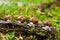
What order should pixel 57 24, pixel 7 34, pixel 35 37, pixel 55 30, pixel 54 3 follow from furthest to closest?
pixel 54 3 < pixel 57 24 < pixel 55 30 < pixel 35 37 < pixel 7 34

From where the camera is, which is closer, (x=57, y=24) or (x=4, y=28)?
(x=4, y=28)

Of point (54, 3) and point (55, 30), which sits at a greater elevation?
point (54, 3)

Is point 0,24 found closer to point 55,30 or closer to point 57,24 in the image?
point 55,30

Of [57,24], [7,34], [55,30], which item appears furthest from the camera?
[57,24]

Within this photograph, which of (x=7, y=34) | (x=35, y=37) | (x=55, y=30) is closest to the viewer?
(x=7, y=34)

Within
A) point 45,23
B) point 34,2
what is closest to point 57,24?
point 45,23

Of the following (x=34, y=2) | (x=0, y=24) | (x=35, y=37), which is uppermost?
(x=34, y=2)

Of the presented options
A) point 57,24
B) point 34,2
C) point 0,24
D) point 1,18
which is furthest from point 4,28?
point 34,2

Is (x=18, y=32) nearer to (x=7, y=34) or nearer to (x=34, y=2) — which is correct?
(x=7, y=34)

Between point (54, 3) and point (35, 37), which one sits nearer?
point (35, 37)

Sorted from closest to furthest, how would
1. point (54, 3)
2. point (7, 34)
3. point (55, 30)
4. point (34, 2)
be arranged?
point (7, 34)
point (55, 30)
point (34, 2)
point (54, 3)
